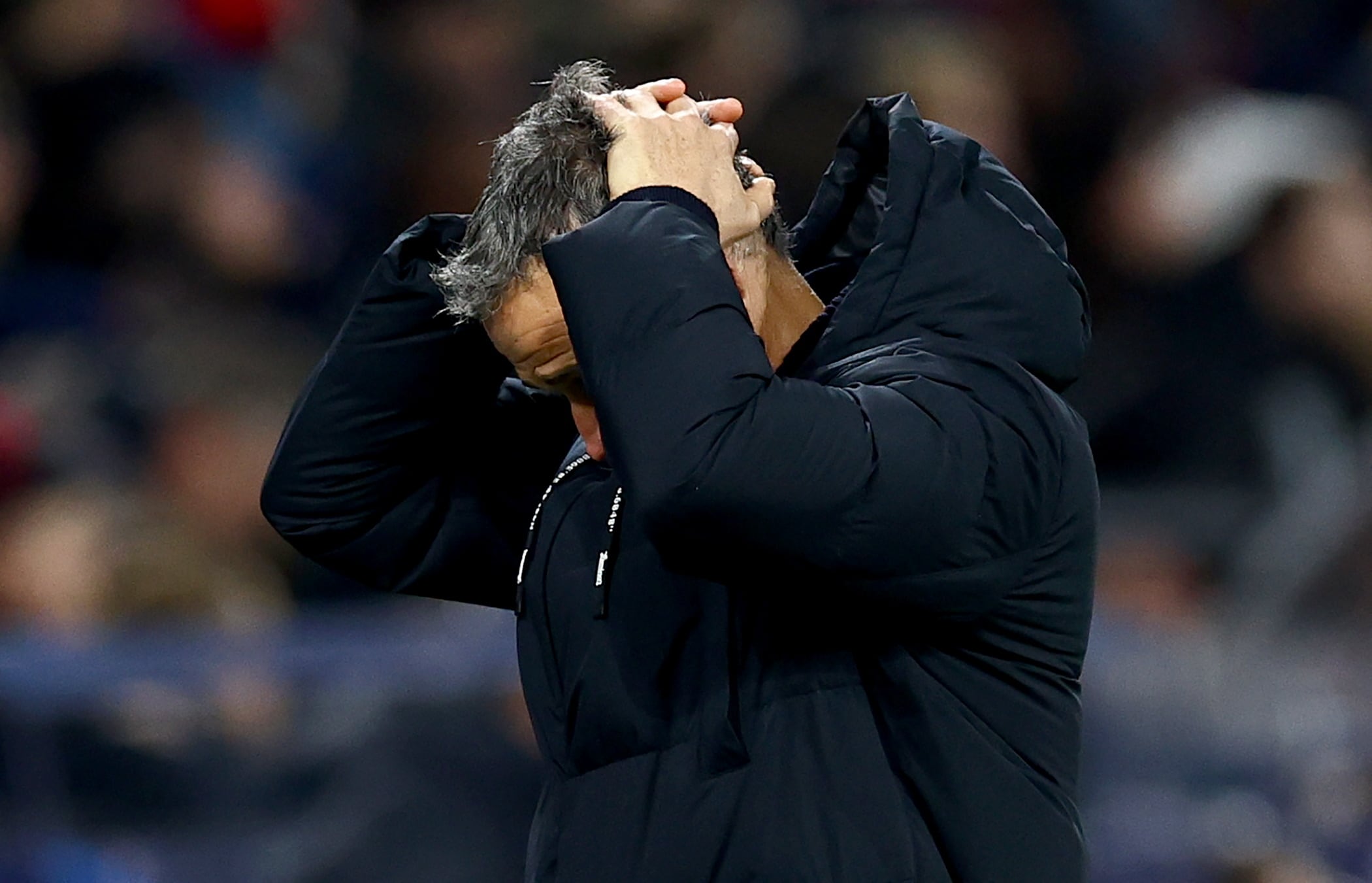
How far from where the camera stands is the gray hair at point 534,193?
1280mm

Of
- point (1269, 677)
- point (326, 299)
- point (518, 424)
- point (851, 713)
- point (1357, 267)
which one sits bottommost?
point (1269, 677)

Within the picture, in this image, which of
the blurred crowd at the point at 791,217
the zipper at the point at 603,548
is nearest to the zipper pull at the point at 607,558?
the zipper at the point at 603,548

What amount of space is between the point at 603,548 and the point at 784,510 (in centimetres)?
26

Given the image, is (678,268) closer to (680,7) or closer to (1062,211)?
(680,7)

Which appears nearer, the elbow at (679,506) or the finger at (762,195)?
the elbow at (679,506)

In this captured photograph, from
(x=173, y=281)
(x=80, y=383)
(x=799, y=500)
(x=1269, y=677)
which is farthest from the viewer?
(x=173, y=281)

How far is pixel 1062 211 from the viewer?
13.6 feet

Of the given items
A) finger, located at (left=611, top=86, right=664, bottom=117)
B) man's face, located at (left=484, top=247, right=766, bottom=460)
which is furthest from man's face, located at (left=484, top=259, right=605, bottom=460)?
finger, located at (left=611, top=86, right=664, bottom=117)

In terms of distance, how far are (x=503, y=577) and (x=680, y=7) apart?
2360 mm

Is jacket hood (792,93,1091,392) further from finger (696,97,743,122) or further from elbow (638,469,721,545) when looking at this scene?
elbow (638,469,721,545)

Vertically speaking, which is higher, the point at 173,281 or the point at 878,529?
the point at 878,529

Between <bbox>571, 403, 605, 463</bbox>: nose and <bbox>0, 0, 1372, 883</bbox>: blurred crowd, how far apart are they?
114 cm

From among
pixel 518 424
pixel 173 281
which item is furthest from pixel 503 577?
pixel 173 281

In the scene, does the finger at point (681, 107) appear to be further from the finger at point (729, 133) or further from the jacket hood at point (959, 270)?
the jacket hood at point (959, 270)
